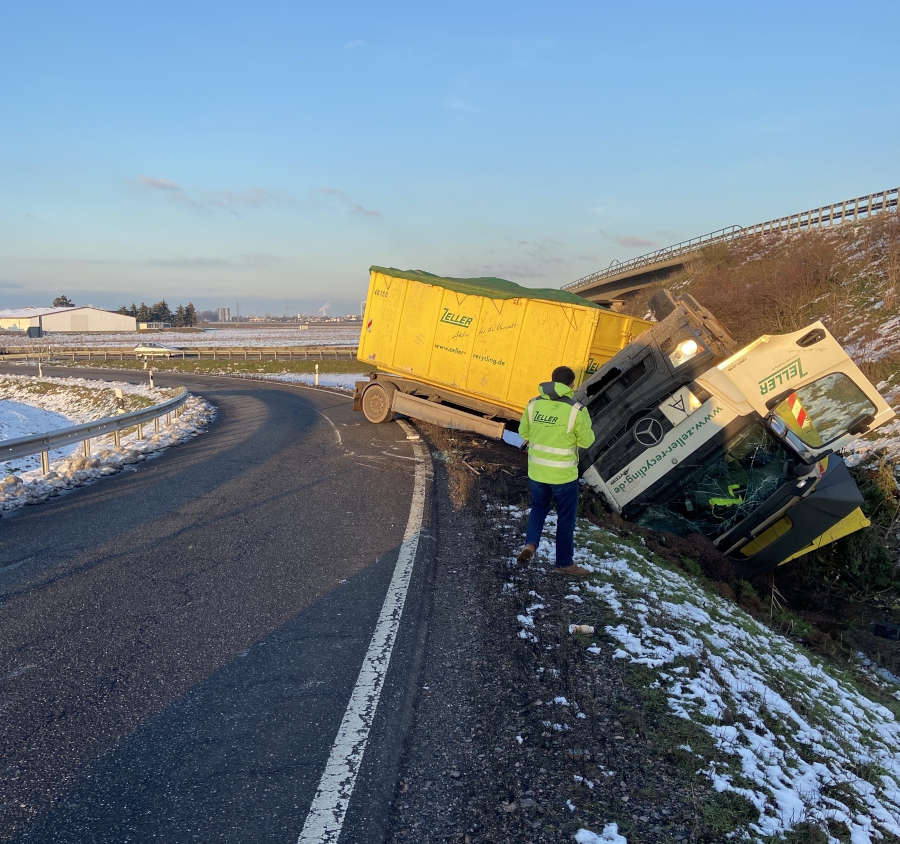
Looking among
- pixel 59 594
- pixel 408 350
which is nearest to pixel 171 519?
pixel 59 594

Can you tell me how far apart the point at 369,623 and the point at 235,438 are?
9.12 meters

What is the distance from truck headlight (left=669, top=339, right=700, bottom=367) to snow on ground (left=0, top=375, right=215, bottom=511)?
25.6ft

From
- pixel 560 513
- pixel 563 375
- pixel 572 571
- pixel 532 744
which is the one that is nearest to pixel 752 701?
pixel 532 744

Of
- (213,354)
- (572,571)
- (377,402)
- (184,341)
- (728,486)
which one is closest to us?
(572,571)

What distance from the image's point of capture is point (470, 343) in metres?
12.2

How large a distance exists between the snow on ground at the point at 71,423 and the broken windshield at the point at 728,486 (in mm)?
7613

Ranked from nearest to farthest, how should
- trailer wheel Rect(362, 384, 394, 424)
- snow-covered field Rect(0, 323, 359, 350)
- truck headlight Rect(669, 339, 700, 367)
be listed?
truck headlight Rect(669, 339, 700, 367) → trailer wheel Rect(362, 384, 394, 424) → snow-covered field Rect(0, 323, 359, 350)

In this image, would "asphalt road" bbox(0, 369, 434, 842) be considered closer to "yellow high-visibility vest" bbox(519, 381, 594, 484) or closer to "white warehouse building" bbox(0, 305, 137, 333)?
"yellow high-visibility vest" bbox(519, 381, 594, 484)

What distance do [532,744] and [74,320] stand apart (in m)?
131

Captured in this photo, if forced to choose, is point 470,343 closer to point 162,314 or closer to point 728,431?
point 728,431

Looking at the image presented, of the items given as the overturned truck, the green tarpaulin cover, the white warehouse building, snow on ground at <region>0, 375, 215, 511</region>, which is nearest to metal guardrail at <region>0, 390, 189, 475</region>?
snow on ground at <region>0, 375, 215, 511</region>

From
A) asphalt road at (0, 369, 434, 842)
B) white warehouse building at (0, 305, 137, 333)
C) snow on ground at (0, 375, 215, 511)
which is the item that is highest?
asphalt road at (0, 369, 434, 842)

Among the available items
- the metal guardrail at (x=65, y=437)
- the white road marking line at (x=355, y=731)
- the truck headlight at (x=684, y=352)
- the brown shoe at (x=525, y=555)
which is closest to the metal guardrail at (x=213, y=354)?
the metal guardrail at (x=65, y=437)

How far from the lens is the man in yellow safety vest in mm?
5379
